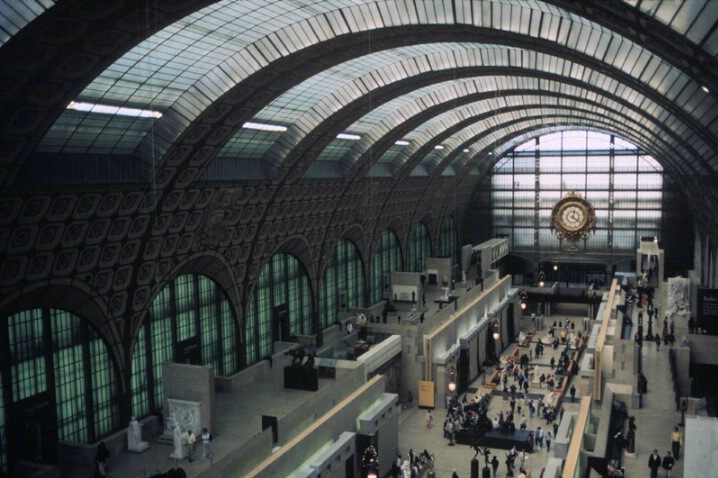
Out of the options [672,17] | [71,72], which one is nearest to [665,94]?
[672,17]

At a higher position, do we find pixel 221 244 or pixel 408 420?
pixel 221 244

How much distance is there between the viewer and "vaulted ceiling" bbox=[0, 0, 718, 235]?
1700 cm

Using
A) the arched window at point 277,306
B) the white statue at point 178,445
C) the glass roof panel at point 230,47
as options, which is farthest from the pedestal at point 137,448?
the glass roof panel at point 230,47

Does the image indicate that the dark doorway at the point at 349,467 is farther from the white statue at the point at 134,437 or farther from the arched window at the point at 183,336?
the arched window at the point at 183,336

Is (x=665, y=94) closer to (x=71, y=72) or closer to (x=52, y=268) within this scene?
(x=71, y=72)

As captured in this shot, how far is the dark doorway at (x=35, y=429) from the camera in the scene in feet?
78.2

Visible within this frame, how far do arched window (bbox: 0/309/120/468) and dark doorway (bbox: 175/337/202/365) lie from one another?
417 cm

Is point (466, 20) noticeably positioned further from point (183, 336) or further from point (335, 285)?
point (335, 285)

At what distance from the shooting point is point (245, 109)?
27859mm

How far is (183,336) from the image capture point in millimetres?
32531

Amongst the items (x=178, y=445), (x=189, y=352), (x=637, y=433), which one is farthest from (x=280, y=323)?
(x=637, y=433)

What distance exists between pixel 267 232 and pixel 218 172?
6.69 m

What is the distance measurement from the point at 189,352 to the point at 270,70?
14.1 metres

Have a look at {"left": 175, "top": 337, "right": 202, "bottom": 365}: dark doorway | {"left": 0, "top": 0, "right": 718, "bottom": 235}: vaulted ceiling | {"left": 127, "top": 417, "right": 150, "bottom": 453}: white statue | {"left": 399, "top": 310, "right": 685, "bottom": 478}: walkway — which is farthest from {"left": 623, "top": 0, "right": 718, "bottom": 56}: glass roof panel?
{"left": 175, "top": 337, "right": 202, "bottom": 365}: dark doorway
